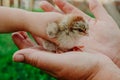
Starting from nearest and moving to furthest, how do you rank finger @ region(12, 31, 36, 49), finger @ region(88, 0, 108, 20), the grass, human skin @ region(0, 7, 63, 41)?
1. human skin @ region(0, 7, 63, 41)
2. finger @ region(12, 31, 36, 49)
3. finger @ region(88, 0, 108, 20)
4. the grass

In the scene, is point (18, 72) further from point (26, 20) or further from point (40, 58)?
point (40, 58)

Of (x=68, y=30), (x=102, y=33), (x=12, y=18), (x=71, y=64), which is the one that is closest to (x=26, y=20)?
(x=12, y=18)

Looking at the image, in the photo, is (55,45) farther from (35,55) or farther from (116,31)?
(116,31)

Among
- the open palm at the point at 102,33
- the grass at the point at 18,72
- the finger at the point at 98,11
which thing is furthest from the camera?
the grass at the point at 18,72

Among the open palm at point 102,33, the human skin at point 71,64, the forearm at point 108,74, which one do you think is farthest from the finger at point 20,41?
the forearm at point 108,74

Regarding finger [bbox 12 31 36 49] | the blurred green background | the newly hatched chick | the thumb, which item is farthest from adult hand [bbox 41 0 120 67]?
the blurred green background

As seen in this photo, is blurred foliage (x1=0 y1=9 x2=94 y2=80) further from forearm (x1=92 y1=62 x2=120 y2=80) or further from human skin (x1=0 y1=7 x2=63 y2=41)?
forearm (x1=92 y1=62 x2=120 y2=80)

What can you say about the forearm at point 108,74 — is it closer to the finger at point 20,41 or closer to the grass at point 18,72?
the finger at point 20,41
